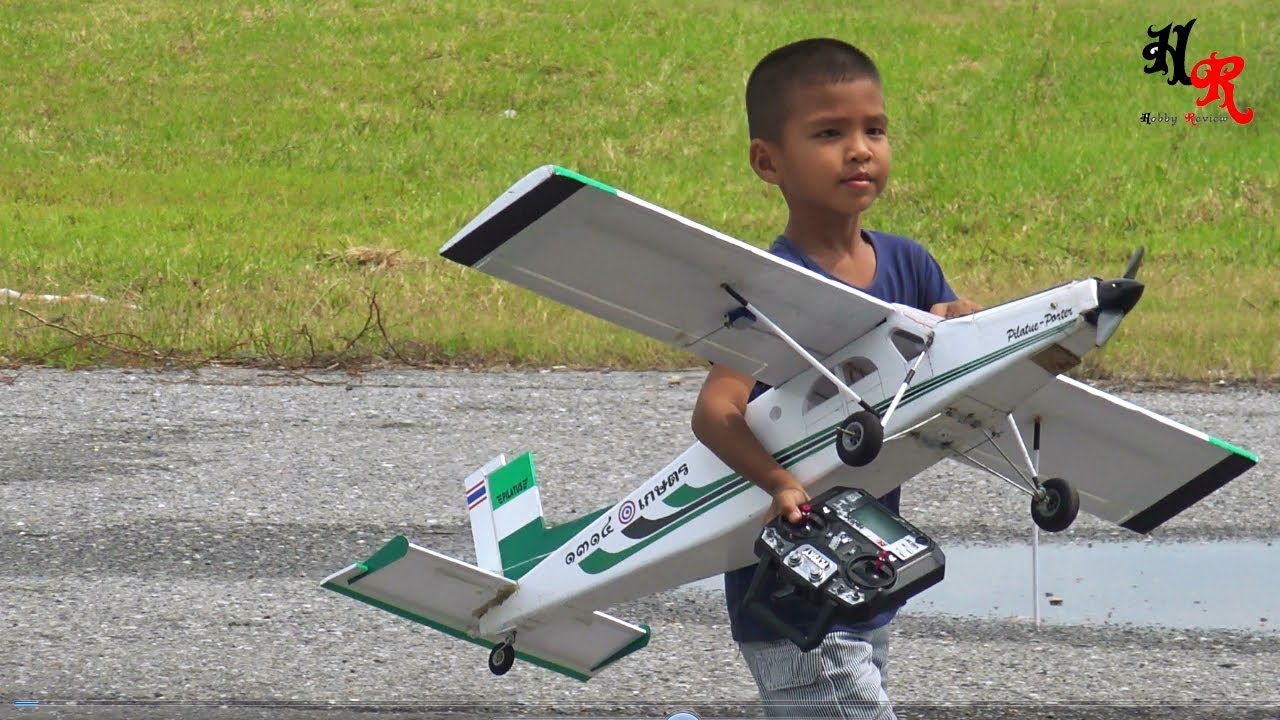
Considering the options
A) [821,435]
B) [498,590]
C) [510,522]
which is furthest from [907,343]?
[510,522]

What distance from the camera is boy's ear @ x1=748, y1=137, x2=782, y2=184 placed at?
332cm

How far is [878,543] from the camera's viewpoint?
2926mm

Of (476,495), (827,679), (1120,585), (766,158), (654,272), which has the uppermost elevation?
(766,158)

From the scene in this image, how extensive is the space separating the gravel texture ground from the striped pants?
1.55 m

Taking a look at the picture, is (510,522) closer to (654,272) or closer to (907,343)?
(654,272)

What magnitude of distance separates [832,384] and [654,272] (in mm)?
396

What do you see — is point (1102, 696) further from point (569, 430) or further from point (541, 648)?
point (569, 430)

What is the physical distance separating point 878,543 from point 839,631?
1.33ft

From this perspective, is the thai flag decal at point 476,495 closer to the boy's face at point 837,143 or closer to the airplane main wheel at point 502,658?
the airplane main wheel at point 502,658

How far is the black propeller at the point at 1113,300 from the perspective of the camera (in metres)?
2.76

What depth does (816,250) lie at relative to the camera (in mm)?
3346

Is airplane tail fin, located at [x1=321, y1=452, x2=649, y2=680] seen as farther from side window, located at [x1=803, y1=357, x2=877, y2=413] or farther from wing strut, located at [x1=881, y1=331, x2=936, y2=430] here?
wing strut, located at [x1=881, y1=331, x2=936, y2=430]

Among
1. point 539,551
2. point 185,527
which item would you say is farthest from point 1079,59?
point 539,551

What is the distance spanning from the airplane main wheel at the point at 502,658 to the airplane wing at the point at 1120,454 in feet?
3.83
